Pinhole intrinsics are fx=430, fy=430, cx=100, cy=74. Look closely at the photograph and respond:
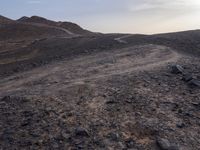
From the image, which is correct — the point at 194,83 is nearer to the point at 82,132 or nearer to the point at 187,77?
the point at 187,77

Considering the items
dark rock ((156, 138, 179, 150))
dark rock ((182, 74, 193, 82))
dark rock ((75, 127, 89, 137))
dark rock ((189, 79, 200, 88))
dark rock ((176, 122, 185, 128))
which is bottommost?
dark rock ((156, 138, 179, 150))

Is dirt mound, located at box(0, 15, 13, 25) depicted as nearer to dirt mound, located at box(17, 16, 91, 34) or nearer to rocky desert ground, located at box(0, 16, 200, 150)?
dirt mound, located at box(17, 16, 91, 34)

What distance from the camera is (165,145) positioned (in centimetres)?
1145

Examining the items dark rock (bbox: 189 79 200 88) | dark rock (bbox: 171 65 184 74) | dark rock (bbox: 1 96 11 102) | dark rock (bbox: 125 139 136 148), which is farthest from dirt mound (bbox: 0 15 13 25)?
dark rock (bbox: 125 139 136 148)

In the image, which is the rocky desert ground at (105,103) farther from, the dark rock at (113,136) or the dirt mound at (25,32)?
the dirt mound at (25,32)

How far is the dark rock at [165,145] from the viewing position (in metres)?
11.4

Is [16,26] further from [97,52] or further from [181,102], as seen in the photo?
[181,102]

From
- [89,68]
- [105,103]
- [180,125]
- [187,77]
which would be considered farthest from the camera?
[89,68]

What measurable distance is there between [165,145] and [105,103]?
2857 millimetres

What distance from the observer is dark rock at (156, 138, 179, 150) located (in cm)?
1139

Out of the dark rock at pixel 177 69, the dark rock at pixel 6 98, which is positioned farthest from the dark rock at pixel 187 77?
the dark rock at pixel 6 98

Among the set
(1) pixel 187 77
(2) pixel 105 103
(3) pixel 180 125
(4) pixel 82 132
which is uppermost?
(1) pixel 187 77

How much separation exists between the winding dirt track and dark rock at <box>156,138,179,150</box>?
4641 millimetres

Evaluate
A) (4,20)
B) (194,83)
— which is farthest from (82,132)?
(4,20)
